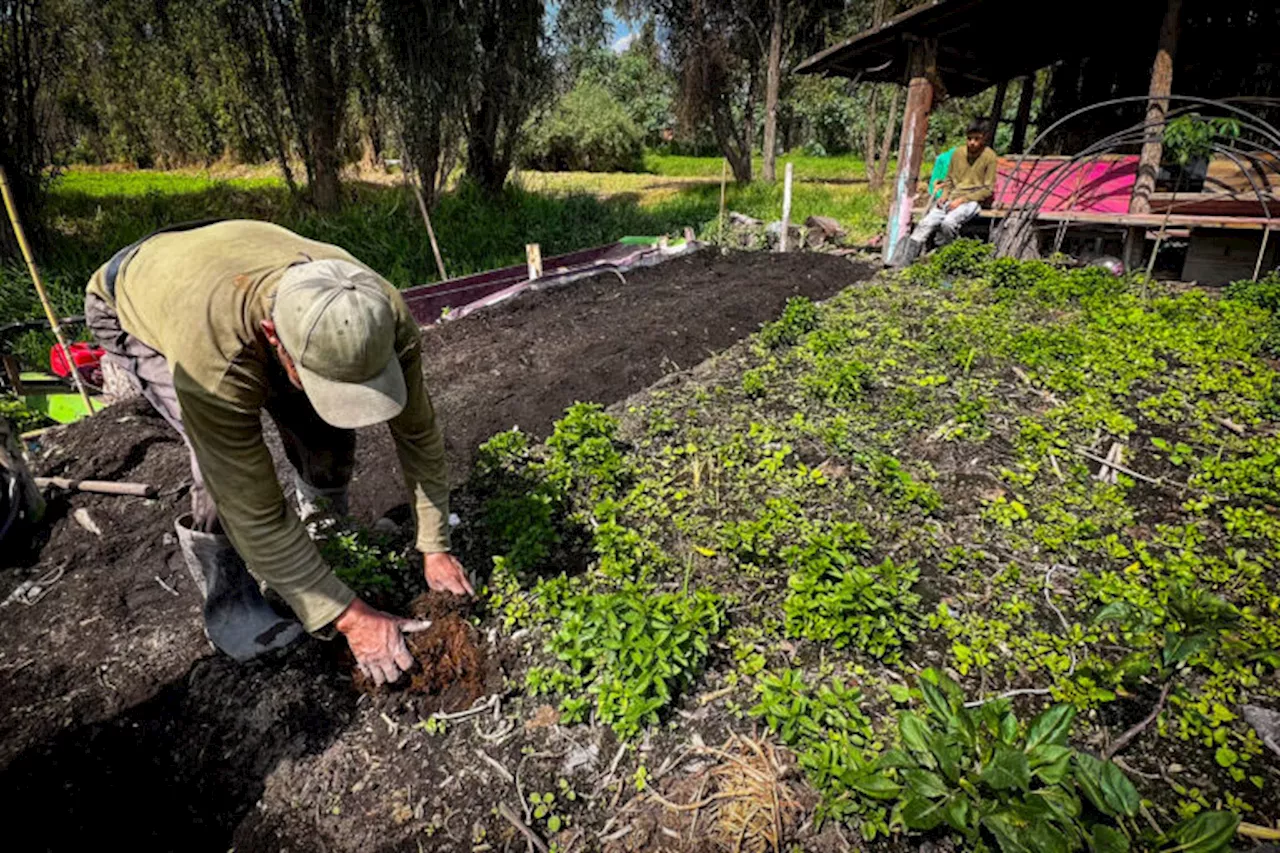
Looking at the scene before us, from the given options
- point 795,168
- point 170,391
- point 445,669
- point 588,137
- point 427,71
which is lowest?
point 445,669

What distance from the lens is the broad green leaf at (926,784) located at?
65.6 inches

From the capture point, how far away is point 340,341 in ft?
5.19

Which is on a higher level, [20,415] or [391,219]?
[391,219]

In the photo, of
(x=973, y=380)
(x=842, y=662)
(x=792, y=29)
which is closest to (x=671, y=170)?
(x=792, y=29)

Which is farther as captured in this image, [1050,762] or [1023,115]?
[1023,115]

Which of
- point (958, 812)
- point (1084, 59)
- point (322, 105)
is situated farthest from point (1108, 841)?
point (1084, 59)

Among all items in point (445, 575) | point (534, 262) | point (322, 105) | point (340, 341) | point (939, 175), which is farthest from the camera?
point (322, 105)

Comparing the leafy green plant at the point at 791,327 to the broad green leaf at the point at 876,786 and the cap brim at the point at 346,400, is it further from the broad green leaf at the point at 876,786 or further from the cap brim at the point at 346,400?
the cap brim at the point at 346,400

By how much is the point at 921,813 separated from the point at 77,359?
6.26 m

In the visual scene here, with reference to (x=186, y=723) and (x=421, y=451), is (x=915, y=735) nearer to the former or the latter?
(x=421, y=451)

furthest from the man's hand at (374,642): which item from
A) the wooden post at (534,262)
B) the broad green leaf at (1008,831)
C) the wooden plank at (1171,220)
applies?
the wooden plank at (1171,220)

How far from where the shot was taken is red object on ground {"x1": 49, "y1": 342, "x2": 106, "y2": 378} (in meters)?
4.86

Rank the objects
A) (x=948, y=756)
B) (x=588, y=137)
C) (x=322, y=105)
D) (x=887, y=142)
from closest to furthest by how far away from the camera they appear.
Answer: (x=948, y=756) → (x=322, y=105) → (x=887, y=142) → (x=588, y=137)

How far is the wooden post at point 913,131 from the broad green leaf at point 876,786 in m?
8.49
